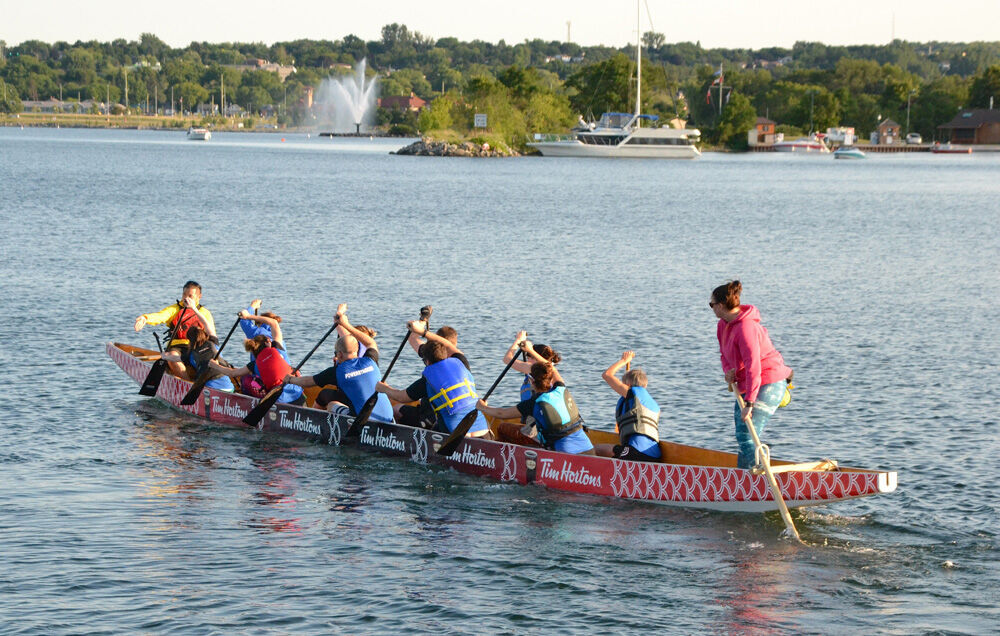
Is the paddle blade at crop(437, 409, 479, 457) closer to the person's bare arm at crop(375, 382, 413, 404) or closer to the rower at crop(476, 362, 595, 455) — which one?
the rower at crop(476, 362, 595, 455)

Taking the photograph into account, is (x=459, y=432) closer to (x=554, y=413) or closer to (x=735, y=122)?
(x=554, y=413)

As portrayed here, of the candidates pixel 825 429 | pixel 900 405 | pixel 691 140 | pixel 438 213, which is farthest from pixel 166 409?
pixel 691 140

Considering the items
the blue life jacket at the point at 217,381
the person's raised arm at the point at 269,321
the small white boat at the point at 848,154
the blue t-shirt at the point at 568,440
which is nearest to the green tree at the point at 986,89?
the small white boat at the point at 848,154

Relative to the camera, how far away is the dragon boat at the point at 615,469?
1242 cm

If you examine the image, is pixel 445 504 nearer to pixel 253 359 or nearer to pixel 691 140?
pixel 253 359

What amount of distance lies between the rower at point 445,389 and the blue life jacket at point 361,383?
0.61 m

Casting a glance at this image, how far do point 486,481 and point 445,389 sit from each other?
1303mm

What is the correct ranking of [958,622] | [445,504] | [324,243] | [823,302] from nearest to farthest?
[958,622], [445,504], [823,302], [324,243]

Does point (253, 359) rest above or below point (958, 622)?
above

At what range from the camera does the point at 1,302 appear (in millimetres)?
28219

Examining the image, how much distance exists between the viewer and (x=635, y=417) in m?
13.5

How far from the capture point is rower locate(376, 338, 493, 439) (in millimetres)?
14289

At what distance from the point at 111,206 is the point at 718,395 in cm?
4547

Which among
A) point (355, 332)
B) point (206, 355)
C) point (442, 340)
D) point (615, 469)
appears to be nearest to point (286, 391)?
point (206, 355)
